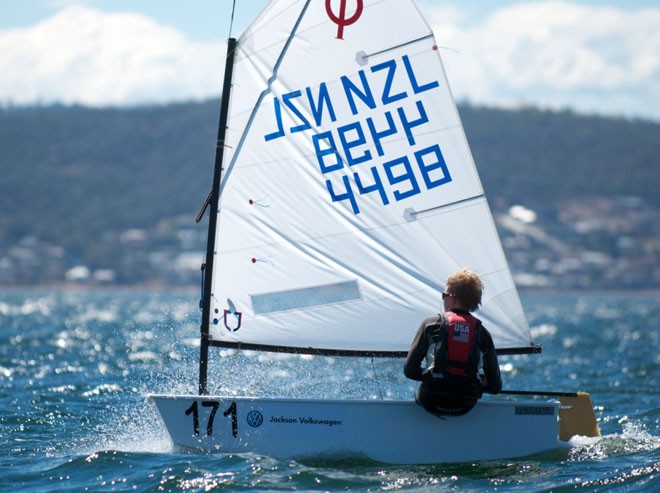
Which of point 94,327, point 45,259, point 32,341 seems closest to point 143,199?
point 45,259

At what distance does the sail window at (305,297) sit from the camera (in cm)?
830

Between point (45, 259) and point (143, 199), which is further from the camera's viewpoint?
point (143, 199)

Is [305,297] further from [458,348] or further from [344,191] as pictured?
[458,348]

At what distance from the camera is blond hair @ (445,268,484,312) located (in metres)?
7.34

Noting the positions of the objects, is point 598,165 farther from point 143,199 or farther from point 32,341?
point 32,341

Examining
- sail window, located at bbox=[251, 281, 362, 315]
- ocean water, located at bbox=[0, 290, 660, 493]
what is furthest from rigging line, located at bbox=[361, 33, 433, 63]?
ocean water, located at bbox=[0, 290, 660, 493]

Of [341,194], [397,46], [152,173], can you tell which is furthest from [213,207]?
[152,173]

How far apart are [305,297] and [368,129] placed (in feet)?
4.53

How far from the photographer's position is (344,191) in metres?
8.33

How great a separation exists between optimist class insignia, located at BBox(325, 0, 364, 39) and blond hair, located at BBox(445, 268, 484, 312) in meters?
2.19

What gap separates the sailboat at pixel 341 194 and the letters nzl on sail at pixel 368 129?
0.03 ft

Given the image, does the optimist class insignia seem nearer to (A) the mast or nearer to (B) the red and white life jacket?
(A) the mast

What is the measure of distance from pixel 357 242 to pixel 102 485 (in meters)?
2.63

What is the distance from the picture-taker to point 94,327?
95.6 ft
